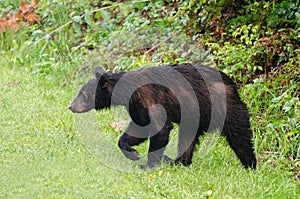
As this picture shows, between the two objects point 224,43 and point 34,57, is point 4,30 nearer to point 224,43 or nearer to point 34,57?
point 34,57

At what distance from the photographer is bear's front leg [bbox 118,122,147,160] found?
271 inches

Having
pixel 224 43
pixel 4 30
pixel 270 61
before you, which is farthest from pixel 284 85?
pixel 4 30

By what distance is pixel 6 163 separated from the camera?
659cm

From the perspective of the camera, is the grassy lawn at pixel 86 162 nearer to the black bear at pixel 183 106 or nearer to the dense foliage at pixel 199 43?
the dense foliage at pixel 199 43

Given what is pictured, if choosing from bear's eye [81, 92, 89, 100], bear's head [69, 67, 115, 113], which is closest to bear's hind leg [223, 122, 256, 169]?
bear's head [69, 67, 115, 113]

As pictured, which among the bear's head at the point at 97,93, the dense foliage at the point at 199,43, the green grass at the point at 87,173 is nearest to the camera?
the green grass at the point at 87,173

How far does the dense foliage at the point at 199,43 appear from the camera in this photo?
7531 mm

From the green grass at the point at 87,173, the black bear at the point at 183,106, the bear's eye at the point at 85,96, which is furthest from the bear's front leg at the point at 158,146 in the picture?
the bear's eye at the point at 85,96

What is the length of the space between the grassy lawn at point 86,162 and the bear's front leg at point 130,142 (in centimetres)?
9

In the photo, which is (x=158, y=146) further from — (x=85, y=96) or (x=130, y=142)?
(x=85, y=96)

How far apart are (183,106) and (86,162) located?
3.83 ft

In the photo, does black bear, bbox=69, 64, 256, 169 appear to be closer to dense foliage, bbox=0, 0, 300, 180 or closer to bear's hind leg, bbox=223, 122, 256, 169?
bear's hind leg, bbox=223, 122, 256, 169

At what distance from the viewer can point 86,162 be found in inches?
262

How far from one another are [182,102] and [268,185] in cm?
125
